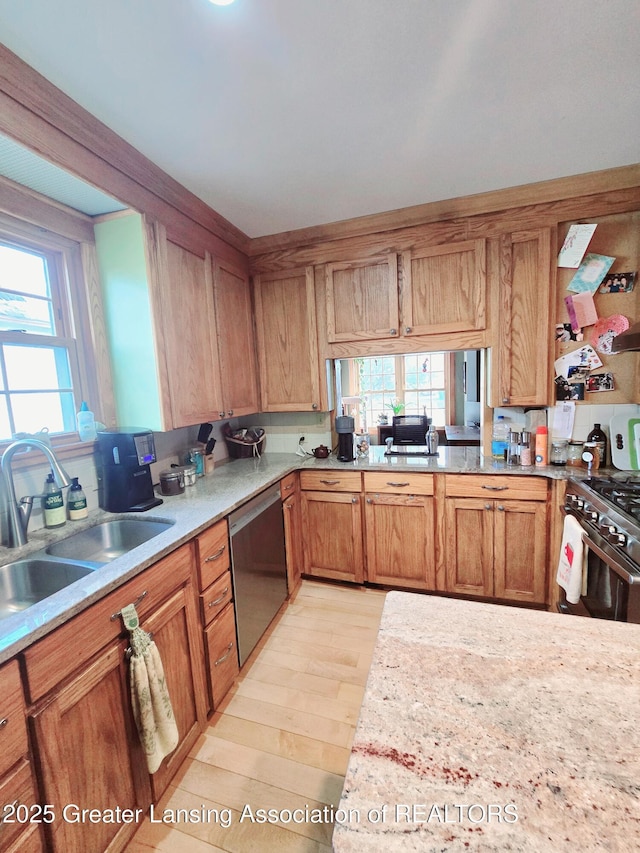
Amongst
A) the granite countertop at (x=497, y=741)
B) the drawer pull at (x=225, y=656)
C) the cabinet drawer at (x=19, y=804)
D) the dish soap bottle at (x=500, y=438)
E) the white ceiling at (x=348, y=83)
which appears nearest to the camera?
the granite countertop at (x=497, y=741)

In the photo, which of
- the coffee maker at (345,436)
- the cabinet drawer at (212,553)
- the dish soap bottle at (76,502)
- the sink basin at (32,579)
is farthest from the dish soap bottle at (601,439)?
the dish soap bottle at (76,502)

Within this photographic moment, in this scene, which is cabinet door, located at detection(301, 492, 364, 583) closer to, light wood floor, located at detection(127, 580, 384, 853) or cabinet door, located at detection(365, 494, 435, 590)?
cabinet door, located at detection(365, 494, 435, 590)

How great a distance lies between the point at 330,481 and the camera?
241 centimetres

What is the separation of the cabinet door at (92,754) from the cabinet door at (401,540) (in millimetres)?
1576

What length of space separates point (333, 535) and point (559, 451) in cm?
154

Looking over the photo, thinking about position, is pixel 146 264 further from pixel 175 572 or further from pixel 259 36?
pixel 175 572

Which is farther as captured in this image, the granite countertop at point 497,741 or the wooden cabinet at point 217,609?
the wooden cabinet at point 217,609

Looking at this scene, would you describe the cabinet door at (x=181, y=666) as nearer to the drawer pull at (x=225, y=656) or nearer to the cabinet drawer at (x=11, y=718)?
the drawer pull at (x=225, y=656)

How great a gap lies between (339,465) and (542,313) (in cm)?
154

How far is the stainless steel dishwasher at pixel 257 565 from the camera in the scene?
5.67 feet

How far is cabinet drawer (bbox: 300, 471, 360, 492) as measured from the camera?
237 centimetres

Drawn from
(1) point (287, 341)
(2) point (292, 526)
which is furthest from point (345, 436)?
(1) point (287, 341)

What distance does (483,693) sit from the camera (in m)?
0.63

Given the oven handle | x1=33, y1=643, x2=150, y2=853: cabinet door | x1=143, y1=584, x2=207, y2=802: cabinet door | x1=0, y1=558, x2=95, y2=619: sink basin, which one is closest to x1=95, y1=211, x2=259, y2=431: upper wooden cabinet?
x1=0, y1=558, x2=95, y2=619: sink basin
